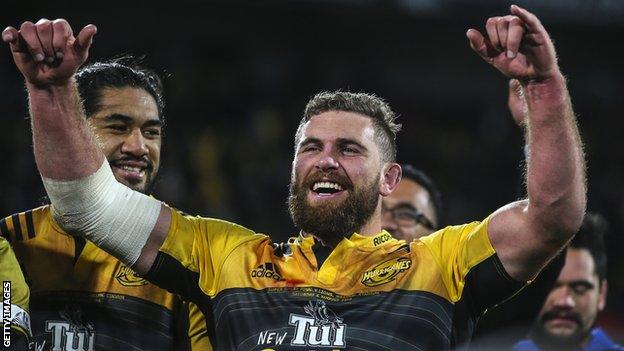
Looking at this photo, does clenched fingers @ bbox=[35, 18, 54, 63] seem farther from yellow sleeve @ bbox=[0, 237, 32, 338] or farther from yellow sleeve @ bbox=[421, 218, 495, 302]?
yellow sleeve @ bbox=[421, 218, 495, 302]

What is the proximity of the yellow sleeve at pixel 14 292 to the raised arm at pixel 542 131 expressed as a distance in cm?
155

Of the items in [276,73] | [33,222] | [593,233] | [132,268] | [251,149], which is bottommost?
[132,268]

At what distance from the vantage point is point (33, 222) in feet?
11.7

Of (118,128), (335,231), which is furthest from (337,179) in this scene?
(118,128)

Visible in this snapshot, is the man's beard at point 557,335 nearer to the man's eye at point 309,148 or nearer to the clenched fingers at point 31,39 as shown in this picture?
the man's eye at point 309,148

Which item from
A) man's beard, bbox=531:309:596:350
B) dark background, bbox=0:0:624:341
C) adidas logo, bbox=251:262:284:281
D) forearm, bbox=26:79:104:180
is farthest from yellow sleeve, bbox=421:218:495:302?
dark background, bbox=0:0:624:341

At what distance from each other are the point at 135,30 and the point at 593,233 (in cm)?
813

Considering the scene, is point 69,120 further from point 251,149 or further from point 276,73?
point 276,73

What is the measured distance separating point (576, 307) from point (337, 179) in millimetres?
1827

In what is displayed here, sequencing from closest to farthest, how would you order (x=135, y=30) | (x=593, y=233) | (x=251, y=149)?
1. (x=593, y=233)
2. (x=251, y=149)
3. (x=135, y=30)

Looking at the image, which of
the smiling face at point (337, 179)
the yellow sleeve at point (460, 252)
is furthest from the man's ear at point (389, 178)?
the yellow sleeve at point (460, 252)

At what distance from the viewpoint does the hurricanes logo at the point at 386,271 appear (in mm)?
3332

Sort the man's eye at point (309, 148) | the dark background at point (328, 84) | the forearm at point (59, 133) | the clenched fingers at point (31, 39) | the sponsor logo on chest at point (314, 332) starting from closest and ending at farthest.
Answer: the clenched fingers at point (31, 39)
the forearm at point (59, 133)
the sponsor logo on chest at point (314, 332)
the man's eye at point (309, 148)
the dark background at point (328, 84)

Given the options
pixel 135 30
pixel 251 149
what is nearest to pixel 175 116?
pixel 251 149
